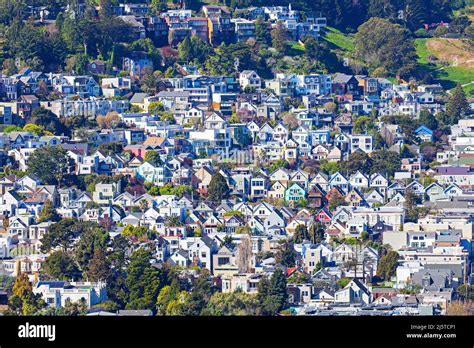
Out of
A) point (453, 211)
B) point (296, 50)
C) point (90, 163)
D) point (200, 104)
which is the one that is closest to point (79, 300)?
point (453, 211)

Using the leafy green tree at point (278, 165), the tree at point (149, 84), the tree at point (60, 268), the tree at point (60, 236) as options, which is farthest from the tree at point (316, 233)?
the tree at point (149, 84)

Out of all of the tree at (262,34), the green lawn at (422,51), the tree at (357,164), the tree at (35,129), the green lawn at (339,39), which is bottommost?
the tree at (357,164)

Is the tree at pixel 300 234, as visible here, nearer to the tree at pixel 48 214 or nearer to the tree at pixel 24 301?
the tree at pixel 48 214

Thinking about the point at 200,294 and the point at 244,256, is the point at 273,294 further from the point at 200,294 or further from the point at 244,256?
the point at 244,256

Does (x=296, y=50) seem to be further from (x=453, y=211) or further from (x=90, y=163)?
(x=453, y=211)

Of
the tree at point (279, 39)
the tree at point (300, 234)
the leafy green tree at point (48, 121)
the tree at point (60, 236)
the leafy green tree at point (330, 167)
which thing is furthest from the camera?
the tree at point (279, 39)

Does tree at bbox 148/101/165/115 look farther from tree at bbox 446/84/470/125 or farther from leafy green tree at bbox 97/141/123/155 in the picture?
tree at bbox 446/84/470/125

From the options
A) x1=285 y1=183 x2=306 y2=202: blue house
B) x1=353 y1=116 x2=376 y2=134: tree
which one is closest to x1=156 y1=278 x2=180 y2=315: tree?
x1=285 y1=183 x2=306 y2=202: blue house
